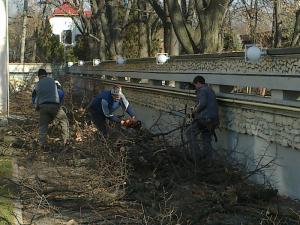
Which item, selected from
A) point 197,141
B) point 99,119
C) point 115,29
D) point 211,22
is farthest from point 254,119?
point 115,29

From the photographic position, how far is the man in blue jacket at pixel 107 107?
38.9ft

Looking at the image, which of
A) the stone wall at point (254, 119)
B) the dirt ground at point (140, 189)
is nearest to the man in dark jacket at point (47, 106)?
the dirt ground at point (140, 189)

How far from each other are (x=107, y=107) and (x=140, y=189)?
3.77 meters

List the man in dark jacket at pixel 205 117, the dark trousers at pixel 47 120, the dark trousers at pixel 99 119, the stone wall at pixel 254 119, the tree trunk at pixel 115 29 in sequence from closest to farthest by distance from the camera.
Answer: the stone wall at pixel 254 119 < the man in dark jacket at pixel 205 117 < the dark trousers at pixel 99 119 < the dark trousers at pixel 47 120 < the tree trunk at pixel 115 29

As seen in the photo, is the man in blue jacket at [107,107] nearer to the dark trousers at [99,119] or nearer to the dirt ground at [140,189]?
the dark trousers at [99,119]

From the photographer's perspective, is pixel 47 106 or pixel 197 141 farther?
pixel 47 106

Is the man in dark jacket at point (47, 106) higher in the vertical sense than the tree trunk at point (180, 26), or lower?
lower

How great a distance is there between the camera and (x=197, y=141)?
975cm

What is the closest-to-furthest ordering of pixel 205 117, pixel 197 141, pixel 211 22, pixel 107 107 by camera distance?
pixel 197 141 < pixel 205 117 < pixel 107 107 < pixel 211 22

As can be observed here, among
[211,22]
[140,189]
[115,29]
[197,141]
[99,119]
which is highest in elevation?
[115,29]

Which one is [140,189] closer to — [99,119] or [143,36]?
[99,119]

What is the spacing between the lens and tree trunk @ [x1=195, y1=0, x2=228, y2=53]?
13727mm

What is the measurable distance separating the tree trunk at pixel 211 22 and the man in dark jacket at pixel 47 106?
3582 millimetres

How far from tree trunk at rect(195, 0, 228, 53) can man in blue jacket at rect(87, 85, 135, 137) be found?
2.93m
